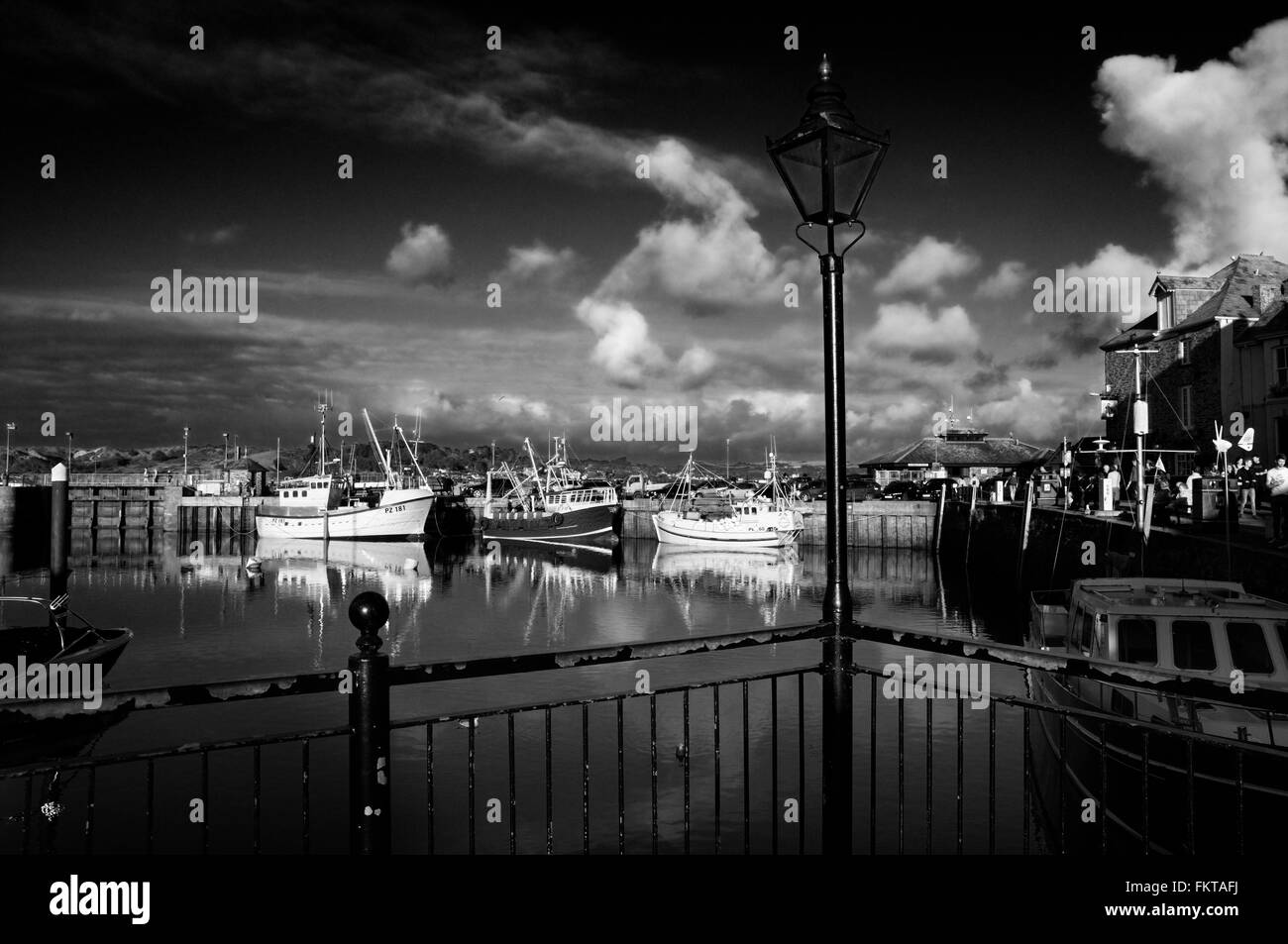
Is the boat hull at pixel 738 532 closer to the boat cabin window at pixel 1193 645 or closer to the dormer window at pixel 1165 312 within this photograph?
the dormer window at pixel 1165 312

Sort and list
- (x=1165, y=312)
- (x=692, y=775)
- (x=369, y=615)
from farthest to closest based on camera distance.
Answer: (x=1165, y=312)
(x=692, y=775)
(x=369, y=615)

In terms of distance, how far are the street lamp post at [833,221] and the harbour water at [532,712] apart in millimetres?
472

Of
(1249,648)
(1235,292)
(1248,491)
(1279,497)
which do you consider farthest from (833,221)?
(1235,292)

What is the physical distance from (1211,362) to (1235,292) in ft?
11.0

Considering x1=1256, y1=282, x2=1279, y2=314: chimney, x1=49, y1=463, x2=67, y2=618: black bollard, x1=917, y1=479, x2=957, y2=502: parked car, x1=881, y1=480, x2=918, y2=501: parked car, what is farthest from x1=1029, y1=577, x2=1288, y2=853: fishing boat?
x1=881, y1=480, x2=918, y2=501: parked car

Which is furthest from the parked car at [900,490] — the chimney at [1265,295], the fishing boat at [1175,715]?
the fishing boat at [1175,715]

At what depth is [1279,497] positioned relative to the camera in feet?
60.8

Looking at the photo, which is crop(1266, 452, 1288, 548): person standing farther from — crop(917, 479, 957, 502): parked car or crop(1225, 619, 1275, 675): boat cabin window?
crop(917, 479, 957, 502): parked car

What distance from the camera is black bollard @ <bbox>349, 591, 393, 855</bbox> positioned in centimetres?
353

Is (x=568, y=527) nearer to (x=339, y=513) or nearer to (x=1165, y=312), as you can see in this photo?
(x=339, y=513)

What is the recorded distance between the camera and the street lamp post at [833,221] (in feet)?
14.6

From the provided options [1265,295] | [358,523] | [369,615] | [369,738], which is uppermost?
[1265,295]
